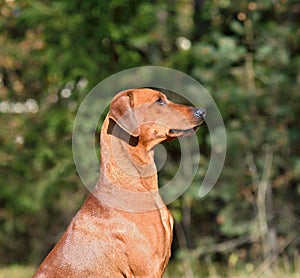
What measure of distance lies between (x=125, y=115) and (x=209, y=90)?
475 centimetres

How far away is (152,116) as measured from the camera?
4.33 meters

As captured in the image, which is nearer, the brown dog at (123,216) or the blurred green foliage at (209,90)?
the brown dog at (123,216)

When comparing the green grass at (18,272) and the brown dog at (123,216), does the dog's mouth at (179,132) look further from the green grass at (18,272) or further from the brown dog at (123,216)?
the green grass at (18,272)

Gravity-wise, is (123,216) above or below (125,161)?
below

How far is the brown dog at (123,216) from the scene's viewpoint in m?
4.04

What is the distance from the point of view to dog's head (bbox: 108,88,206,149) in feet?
13.8

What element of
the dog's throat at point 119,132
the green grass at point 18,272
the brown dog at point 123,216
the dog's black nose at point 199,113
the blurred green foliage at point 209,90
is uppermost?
the dog's black nose at point 199,113

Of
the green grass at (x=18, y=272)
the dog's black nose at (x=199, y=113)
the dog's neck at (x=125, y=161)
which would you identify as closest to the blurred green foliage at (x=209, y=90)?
the green grass at (x=18, y=272)

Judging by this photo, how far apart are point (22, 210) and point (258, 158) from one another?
4.25 metres

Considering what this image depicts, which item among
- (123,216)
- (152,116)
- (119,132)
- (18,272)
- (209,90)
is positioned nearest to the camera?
(123,216)

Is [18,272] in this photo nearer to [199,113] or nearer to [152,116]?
[152,116]

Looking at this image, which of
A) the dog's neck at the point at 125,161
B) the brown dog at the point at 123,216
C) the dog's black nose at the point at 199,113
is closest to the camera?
the brown dog at the point at 123,216

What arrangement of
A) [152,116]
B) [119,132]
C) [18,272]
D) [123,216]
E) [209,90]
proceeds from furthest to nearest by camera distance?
1. [18,272]
2. [209,90]
3. [152,116]
4. [119,132]
5. [123,216]

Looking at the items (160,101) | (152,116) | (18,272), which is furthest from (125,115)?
(18,272)
